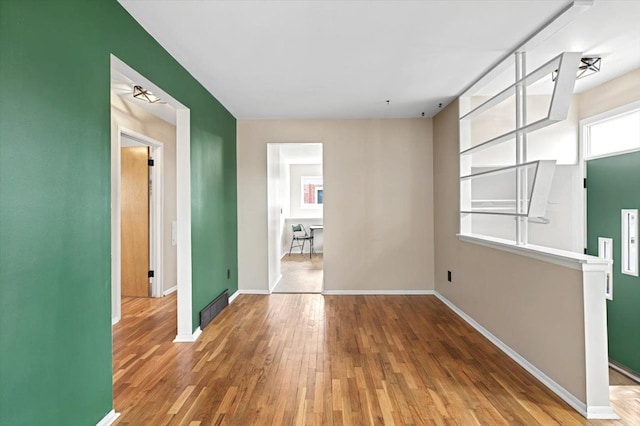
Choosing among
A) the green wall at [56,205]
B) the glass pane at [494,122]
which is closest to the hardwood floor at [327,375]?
the green wall at [56,205]

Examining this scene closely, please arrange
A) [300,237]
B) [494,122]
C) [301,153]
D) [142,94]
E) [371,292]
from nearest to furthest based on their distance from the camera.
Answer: [142,94]
[494,122]
[371,292]
[301,153]
[300,237]

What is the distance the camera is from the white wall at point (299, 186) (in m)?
9.64

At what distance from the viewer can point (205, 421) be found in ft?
6.57

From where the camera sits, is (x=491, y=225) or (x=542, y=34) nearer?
(x=542, y=34)

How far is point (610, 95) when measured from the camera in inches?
142

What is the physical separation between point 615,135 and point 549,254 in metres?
2.33

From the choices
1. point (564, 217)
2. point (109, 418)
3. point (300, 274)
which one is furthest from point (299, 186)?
point (109, 418)

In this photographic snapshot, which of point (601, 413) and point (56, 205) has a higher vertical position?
point (56, 205)

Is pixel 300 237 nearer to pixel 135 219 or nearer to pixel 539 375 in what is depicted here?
pixel 135 219

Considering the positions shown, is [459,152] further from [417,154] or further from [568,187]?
[568,187]

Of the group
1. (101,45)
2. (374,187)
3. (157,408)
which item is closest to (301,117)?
(374,187)

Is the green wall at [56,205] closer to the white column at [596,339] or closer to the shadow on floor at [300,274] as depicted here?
the white column at [596,339]

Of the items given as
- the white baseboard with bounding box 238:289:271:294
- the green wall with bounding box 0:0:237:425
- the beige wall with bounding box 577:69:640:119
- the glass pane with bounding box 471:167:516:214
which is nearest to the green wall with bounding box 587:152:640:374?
the beige wall with bounding box 577:69:640:119

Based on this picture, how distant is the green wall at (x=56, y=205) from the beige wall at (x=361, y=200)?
277 cm
